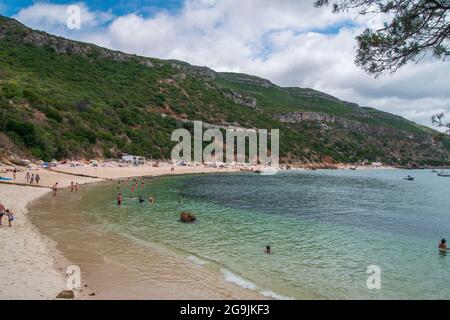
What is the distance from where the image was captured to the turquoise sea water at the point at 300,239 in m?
14.4

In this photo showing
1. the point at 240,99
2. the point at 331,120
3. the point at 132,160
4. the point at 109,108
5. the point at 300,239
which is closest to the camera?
the point at 300,239

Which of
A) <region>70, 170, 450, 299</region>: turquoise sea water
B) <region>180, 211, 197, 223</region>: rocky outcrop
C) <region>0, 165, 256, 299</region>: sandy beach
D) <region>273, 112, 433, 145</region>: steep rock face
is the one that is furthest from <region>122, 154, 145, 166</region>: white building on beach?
<region>273, 112, 433, 145</region>: steep rock face

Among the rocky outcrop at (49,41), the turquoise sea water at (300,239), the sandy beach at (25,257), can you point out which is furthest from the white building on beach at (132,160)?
the rocky outcrop at (49,41)

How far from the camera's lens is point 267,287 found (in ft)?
44.4

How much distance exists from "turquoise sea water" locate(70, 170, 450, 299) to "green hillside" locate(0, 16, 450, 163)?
2925cm

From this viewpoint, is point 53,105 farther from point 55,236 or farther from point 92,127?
point 55,236

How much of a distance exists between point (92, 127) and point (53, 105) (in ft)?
28.4

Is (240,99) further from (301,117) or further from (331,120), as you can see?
(331,120)

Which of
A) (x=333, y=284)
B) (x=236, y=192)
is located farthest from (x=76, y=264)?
(x=236, y=192)

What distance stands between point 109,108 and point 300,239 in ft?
253

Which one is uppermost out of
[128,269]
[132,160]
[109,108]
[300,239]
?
[109,108]

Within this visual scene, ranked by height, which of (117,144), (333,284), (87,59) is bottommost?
(333,284)

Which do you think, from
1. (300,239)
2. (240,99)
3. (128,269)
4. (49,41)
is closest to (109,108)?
(49,41)

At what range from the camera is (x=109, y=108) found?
3519 inches
